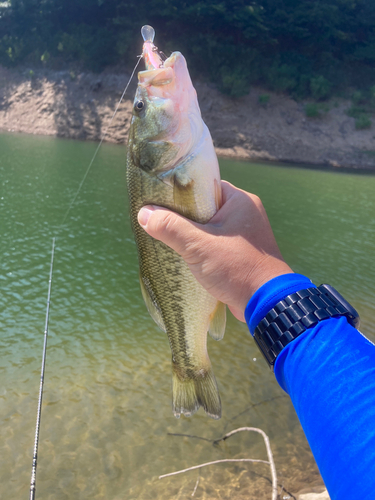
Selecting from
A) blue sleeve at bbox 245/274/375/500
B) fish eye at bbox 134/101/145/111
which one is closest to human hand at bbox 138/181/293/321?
blue sleeve at bbox 245/274/375/500

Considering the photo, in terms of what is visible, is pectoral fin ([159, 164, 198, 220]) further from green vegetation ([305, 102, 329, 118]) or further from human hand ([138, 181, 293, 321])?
green vegetation ([305, 102, 329, 118])

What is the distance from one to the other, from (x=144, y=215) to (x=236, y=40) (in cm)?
4853

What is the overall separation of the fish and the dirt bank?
35.2 metres

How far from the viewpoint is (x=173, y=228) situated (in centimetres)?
220

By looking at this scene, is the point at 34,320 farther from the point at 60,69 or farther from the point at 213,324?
the point at 60,69

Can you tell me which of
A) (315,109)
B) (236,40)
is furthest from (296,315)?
(236,40)

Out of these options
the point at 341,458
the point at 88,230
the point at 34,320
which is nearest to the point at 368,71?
the point at 88,230

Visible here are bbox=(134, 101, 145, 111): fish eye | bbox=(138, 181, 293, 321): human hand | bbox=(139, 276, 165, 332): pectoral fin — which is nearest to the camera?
bbox=(138, 181, 293, 321): human hand

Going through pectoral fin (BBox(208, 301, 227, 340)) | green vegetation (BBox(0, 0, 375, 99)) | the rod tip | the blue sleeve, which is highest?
green vegetation (BBox(0, 0, 375, 99))

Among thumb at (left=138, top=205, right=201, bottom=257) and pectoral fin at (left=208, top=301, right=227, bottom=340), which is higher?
thumb at (left=138, top=205, right=201, bottom=257)

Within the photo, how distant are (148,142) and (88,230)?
35.5ft

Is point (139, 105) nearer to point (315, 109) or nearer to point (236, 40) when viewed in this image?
point (315, 109)

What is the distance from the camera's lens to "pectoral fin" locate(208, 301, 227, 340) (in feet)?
8.43

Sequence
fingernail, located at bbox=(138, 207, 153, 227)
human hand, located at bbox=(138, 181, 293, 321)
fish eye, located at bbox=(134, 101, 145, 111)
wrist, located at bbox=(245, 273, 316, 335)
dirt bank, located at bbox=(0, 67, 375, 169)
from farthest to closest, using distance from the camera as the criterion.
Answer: dirt bank, located at bbox=(0, 67, 375, 169), fish eye, located at bbox=(134, 101, 145, 111), fingernail, located at bbox=(138, 207, 153, 227), human hand, located at bbox=(138, 181, 293, 321), wrist, located at bbox=(245, 273, 316, 335)
